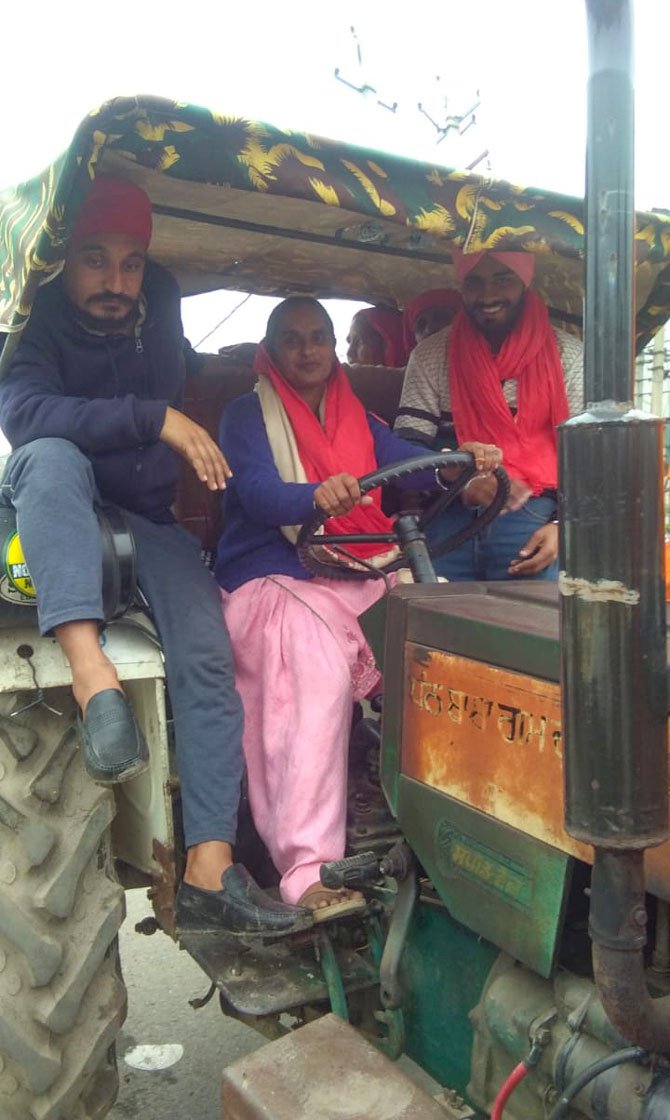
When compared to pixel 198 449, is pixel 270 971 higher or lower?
lower

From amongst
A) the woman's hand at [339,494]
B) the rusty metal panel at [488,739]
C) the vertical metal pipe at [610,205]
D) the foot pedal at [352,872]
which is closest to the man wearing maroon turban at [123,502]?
the foot pedal at [352,872]

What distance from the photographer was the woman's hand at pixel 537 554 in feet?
9.09

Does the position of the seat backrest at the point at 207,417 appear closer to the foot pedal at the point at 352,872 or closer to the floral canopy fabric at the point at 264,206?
the floral canopy fabric at the point at 264,206

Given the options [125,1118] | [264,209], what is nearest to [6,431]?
[264,209]

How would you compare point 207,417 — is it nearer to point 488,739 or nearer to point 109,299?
point 109,299

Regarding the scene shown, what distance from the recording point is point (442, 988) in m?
1.88

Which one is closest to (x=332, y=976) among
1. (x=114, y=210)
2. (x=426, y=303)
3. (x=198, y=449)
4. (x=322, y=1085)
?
(x=322, y=1085)

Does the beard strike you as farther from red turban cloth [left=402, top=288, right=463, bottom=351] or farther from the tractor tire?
red turban cloth [left=402, top=288, right=463, bottom=351]

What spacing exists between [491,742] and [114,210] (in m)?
1.39

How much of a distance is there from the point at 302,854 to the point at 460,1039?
49cm

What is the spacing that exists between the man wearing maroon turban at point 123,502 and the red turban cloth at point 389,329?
1.25m

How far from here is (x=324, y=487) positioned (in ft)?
7.32

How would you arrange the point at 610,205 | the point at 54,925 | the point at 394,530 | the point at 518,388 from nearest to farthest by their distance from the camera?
the point at 610,205 < the point at 54,925 < the point at 394,530 < the point at 518,388

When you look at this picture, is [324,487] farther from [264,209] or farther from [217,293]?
[217,293]
